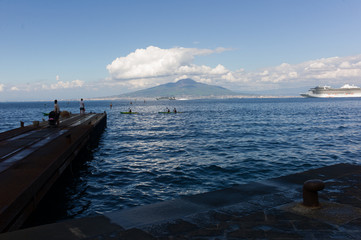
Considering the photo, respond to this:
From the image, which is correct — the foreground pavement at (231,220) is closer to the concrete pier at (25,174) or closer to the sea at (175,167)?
the concrete pier at (25,174)

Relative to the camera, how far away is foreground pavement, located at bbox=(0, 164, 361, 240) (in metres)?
5.24

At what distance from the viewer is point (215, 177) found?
14.9 meters

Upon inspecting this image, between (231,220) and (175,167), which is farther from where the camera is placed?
(175,167)

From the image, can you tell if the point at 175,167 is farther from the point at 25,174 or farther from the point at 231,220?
the point at 231,220

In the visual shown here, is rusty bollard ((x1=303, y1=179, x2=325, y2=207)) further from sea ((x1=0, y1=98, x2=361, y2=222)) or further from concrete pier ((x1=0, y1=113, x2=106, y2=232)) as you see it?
concrete pier ((x1=0, y1=113, x2=106, y2=232))

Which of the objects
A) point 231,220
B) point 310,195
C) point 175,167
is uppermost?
point 310,195

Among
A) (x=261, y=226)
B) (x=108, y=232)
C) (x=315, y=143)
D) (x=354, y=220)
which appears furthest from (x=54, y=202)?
(x=315, y=143)

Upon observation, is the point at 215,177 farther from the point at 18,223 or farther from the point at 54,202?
the point at 18,223

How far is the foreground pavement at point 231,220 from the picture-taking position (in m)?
5.24

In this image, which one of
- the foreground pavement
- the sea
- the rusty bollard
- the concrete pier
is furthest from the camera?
the sea

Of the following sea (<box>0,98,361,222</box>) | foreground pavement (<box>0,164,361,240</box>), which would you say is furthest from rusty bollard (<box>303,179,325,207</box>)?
sea (<box>0,98,361,222</box>)

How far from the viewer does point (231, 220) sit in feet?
19.5

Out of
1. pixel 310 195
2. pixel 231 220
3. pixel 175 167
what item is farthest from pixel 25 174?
pixel 310 195

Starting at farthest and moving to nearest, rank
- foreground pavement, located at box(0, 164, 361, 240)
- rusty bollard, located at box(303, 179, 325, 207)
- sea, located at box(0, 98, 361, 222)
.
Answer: sea, located at box(0, 98, 361, 222), rusty bollard, located at box(303, 179, 325, 207), foreground pavement, located at box(0, 164, 361, 240)
